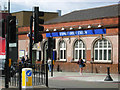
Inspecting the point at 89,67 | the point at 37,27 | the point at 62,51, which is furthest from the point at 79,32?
the point at 37,27

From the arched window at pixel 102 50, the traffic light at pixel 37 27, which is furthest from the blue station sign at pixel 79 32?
the traffic light at pixel 37 27

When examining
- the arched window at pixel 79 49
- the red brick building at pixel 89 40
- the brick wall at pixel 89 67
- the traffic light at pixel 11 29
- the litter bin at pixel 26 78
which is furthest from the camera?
the arched window at pixel 79 49

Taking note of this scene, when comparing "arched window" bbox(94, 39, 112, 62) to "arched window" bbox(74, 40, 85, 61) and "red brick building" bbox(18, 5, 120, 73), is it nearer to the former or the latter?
"red brick building" bbox(18, 5, 120, 73)

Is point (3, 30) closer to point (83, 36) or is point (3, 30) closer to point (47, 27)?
point (83, 36)

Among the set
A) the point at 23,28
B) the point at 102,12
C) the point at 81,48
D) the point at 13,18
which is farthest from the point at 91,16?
the point at 13,18

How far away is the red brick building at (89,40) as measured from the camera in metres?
33.6

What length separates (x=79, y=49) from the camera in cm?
3703

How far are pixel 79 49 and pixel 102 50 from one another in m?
3.07

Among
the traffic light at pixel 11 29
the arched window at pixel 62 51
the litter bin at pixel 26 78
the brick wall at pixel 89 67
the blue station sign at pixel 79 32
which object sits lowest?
the brick wall at pixel 89 67

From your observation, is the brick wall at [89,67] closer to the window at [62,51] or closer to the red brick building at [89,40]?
the red brick building at [89,40]

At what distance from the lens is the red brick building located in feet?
110

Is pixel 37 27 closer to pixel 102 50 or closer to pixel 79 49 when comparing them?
pixel 102 50

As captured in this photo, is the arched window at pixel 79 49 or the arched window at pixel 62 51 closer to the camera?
the arched window at pixel 79 49

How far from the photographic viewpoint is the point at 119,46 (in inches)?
1303
